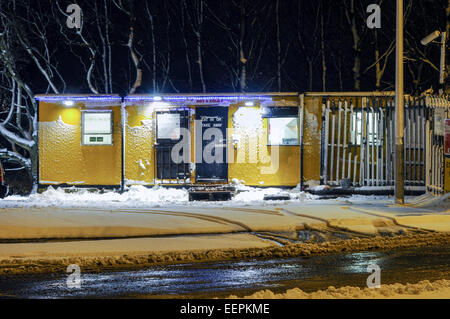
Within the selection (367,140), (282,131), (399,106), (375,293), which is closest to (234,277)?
(375,293)

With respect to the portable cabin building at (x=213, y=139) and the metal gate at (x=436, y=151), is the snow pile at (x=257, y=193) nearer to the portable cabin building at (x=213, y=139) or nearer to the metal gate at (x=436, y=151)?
the portable cabin building at (x=213, y=139)

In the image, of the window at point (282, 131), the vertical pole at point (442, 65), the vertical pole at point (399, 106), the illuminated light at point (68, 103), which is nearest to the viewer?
the vertical pole at point (399, 106)

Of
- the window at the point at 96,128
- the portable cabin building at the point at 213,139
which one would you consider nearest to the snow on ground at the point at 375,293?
the portable cabin building at the point at 213,139

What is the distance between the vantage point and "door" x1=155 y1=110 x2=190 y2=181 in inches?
587

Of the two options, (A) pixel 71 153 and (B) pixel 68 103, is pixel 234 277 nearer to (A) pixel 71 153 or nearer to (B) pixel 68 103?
(A) pixel 71 153

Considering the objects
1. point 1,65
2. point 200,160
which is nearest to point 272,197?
point 200,160

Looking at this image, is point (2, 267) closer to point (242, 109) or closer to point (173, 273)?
point (173, 273)

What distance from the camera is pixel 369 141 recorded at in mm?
14609

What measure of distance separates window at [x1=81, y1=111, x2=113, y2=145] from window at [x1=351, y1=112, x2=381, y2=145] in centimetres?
823

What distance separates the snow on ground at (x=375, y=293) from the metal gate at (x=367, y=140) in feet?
30.7

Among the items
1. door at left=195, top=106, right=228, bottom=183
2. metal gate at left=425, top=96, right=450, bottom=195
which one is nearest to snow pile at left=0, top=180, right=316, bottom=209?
door at left=195, top=106, right=228, bottom=183

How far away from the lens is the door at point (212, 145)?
1490 centimetres

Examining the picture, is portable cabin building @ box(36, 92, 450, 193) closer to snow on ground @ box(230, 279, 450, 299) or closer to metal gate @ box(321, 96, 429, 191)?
metal gate @ box(321, 96, 429, 191)

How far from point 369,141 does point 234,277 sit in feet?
32.9
